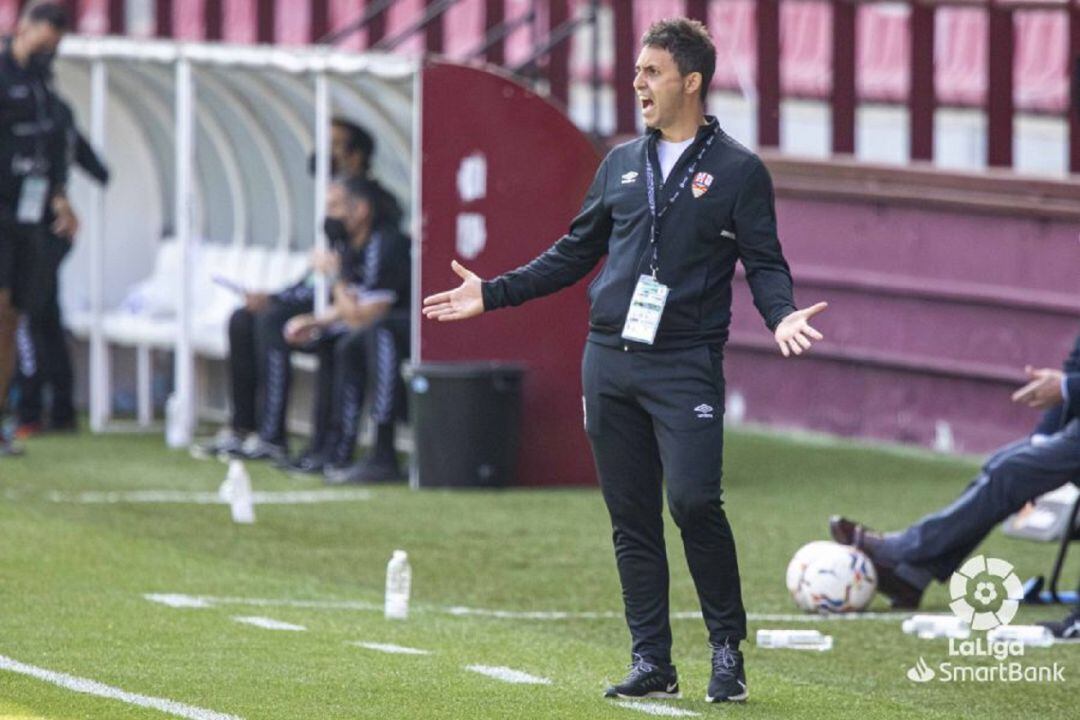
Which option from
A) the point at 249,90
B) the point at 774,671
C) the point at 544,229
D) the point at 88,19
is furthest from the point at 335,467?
the point at 88,19

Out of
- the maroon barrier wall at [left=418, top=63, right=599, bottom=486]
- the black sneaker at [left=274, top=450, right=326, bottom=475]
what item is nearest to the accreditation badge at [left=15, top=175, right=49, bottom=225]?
the black sneaker at [left=274, top=450, right=326, bottom=475]

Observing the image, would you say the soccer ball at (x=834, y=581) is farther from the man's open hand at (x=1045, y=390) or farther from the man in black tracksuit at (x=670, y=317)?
the man in black tracksuit at (x=670, y=317)

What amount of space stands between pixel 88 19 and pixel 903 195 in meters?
18.4

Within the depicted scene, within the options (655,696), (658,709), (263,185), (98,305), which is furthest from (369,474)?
(658,709)

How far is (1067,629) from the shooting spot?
367 inches

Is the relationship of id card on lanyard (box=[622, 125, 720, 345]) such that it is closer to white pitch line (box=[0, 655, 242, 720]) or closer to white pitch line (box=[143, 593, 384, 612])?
white pitch line (box=[0, 655, 242, 720])

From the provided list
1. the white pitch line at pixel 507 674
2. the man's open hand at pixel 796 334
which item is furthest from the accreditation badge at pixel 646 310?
the white pitch line at pixel 507 674

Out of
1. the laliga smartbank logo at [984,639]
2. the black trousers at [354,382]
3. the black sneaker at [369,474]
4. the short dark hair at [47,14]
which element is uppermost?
the short dark hair at [47,14]

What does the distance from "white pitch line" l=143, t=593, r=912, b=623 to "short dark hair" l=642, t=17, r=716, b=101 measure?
277cm

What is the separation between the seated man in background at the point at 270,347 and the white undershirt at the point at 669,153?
650 centimetres

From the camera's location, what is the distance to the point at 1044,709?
801 centimetres

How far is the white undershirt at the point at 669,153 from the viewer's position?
759cm

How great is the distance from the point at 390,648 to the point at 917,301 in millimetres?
7537

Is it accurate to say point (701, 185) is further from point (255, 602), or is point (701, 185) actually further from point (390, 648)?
point (255, 602)
